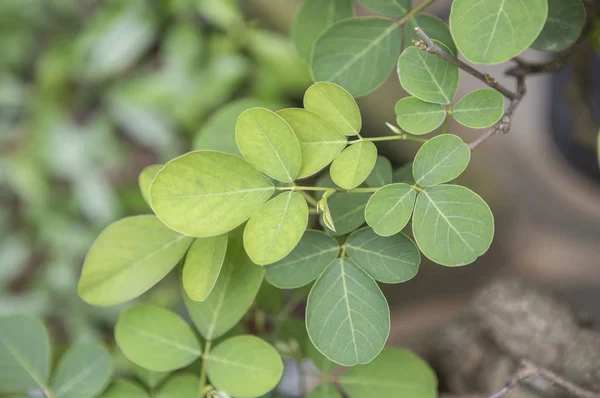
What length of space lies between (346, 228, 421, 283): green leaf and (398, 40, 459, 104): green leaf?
0.41 feet

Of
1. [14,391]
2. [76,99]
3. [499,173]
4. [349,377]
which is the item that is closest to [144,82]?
[76,99]

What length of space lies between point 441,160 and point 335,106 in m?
0.10

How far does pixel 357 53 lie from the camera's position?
1.72 feet

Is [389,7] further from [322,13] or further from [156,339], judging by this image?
[156,339]

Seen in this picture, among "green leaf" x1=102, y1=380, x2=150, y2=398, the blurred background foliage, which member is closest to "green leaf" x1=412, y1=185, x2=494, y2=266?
"green leaf" x1=102, y1=380, x2=150, y2=398

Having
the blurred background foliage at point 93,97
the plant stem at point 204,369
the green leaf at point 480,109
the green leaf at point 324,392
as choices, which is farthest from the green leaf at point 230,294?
the blurred background foliage at point 93,97

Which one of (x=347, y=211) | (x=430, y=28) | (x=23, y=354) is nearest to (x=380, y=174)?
(x=347, y=211)

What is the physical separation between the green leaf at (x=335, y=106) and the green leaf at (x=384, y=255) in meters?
0.10

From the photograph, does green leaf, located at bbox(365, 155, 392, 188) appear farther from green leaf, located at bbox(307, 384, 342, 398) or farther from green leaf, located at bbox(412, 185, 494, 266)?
green leaf, located at bbox(307, 384, 342, 398)

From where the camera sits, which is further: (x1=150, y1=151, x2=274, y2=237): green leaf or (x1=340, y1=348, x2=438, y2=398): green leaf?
(x1=340, y1=348, x2=438, y2=398): green leaf

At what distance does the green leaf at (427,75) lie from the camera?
443 mm

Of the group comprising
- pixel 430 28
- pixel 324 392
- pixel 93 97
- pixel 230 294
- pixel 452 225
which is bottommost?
pixel 93 97

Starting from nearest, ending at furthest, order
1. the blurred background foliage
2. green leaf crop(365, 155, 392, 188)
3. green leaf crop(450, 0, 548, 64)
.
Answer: green leaf crop(450, 0, 548, 64) → green leaf crop(365, 155, 392, 188) → the blurred background foliage

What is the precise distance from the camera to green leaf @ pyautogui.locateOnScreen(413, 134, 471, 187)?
0.42 meters
